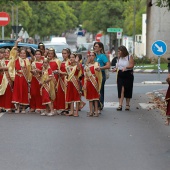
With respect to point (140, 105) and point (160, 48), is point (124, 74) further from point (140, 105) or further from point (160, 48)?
point (160, 48)

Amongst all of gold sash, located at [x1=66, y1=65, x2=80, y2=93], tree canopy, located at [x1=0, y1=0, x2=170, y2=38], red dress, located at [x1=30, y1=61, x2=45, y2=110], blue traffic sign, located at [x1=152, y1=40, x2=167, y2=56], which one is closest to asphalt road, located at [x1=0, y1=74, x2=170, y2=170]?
red dress, located at [x1=30, y1=61, x2=45, y2=110]

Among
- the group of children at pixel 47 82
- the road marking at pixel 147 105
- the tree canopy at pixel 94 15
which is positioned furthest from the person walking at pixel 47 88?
the tree canopy at pixel 94 15

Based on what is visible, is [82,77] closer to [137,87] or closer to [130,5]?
[137,87]

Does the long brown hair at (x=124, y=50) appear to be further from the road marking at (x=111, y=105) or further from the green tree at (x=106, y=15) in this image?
the green tree at (x=106, y=15)

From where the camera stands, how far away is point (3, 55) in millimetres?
19109

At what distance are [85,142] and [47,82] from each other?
532cm

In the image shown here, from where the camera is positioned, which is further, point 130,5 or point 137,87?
point 130,5

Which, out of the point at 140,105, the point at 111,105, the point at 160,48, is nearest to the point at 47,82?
A: the point at 111,105

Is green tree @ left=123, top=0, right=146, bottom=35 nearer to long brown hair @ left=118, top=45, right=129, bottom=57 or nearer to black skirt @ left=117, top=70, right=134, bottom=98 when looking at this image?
black skirt @ left=117, top=70, right=134, bottom=98

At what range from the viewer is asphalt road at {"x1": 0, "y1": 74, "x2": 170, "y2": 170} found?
11242mm

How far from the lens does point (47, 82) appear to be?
61.2 feet

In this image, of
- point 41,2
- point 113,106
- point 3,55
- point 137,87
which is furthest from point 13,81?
point 41,2

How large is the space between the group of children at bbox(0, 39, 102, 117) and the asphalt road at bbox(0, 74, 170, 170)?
44 centimetres

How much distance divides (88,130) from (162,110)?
509cm
